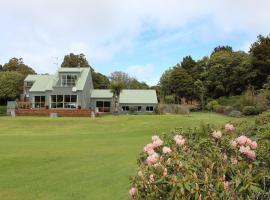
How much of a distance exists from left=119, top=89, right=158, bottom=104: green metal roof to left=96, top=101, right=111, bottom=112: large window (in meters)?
2.18

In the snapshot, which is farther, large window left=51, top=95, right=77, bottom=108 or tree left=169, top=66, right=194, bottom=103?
tree left=169, top=66, right=194, bottom=103

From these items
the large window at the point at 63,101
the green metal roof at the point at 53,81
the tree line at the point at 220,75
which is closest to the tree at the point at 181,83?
the tree line at the point at 220,75

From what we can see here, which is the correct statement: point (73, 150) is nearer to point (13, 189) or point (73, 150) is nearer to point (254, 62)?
point (13, 189)

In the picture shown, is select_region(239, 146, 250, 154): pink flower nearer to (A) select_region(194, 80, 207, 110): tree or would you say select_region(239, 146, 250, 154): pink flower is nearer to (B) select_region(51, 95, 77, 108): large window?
(B) select_region(51, 95, 77, 108): large window

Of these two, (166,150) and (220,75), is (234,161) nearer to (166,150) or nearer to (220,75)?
(166,150)

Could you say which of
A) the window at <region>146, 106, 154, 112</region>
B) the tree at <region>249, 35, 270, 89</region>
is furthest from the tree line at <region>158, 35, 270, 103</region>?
the window at <region>146, 106, 154, 112</region>

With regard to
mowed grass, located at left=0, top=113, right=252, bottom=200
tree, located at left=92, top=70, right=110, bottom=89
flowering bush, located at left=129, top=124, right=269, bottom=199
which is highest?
tree, located at left=92, top=70, right=110, bottom=89

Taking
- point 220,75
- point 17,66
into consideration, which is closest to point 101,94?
point 220,75

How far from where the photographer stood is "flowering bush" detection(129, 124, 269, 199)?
3.80m

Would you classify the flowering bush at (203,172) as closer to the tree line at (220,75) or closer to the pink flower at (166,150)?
the pink flower at (166,150)

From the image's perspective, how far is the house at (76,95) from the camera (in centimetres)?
5738

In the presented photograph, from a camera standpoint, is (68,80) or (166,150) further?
(68,80)

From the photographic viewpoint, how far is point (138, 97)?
60719 millimetres

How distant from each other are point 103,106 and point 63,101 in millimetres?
6510
